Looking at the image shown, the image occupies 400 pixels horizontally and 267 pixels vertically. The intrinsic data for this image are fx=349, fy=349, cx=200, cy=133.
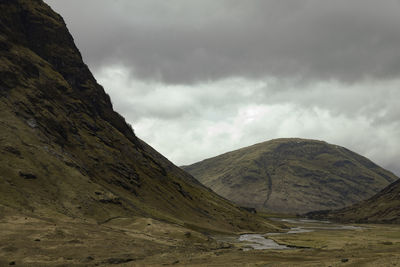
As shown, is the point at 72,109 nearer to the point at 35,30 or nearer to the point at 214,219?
→ the point at 35,30

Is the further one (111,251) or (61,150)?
(61,150)

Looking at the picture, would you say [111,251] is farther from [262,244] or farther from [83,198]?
[262,244]

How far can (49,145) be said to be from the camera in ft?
406

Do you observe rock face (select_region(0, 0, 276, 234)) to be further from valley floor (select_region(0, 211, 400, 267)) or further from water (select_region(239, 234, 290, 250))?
water (select_region(239, 234, 290, 250))

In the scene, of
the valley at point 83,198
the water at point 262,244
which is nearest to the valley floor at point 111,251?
the valley at point 83,198

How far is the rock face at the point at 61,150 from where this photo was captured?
337 ft

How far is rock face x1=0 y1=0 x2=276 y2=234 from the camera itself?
102688 millimetres

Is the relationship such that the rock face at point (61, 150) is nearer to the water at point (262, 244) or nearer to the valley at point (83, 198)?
the valley at point (83, 198)

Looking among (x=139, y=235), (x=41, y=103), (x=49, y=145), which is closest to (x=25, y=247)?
(x=139, y=235)

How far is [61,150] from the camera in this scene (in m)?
128

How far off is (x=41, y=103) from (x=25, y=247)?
90.4 metres

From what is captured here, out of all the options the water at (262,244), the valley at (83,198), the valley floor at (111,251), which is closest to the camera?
the valley floor at (111,251)

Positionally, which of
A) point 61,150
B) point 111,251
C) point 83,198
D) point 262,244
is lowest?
point 111,251

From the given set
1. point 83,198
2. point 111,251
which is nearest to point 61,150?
point 83,198
